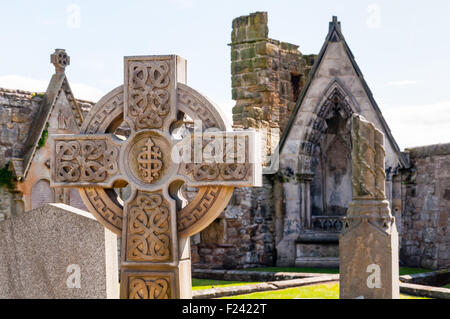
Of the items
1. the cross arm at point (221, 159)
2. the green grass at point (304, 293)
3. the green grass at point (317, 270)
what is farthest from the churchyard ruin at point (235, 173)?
the green grass at point (304, 293)

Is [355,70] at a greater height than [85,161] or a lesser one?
greater

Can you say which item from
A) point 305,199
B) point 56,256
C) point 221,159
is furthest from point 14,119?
point 56,256

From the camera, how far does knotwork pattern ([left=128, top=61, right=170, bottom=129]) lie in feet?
20.3

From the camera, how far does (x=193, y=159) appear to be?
20.1 feet

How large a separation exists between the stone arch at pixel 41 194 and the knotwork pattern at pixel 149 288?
630cm

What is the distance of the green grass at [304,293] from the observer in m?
9.71

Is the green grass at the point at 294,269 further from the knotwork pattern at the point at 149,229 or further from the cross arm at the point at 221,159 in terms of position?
the cross arm at the point at 221,159

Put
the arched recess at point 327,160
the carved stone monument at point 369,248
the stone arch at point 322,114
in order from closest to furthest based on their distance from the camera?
the carved stone monument at point 369,248 → the stone arch at point 322,114 → the arched recess at point 327,160

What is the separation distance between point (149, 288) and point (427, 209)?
9532mm

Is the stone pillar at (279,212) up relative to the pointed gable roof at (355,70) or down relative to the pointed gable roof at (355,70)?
down

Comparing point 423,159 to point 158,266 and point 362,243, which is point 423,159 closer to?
point 362,243

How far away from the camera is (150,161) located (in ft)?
20.4

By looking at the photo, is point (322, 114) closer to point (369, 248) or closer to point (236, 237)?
point (236, 237)

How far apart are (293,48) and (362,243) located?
12722 mm
